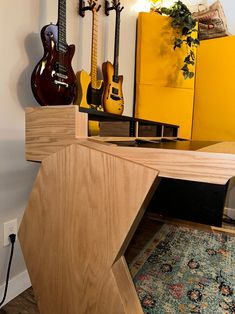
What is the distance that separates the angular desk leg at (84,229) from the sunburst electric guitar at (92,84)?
2.27 feet

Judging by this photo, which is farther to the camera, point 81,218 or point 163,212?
point 163,212

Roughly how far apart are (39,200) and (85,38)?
48.2 inches

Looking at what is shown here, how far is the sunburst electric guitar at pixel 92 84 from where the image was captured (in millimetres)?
1377

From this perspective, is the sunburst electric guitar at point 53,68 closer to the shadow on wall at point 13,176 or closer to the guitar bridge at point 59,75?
the guitar bridge at point 59,75

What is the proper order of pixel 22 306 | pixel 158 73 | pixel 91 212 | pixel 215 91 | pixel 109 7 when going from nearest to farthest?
1. pixel 91 212
2. pixel 22 306
3. pixel 109 7
4. pixel 158 73
5. pixel 215 91

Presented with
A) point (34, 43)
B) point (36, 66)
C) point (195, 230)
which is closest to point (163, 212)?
point (195, 230)

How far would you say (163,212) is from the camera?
1.55m

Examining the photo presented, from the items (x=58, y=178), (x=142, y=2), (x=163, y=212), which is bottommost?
(x=163, y=212)

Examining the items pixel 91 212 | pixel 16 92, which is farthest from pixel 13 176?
pixel 91 212

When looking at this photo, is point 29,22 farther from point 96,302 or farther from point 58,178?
point 96,302

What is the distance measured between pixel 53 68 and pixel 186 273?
1244mm

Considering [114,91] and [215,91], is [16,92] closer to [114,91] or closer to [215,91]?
[114,91]

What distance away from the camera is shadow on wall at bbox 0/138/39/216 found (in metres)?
1.13

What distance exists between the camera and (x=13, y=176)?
3.89 ft
